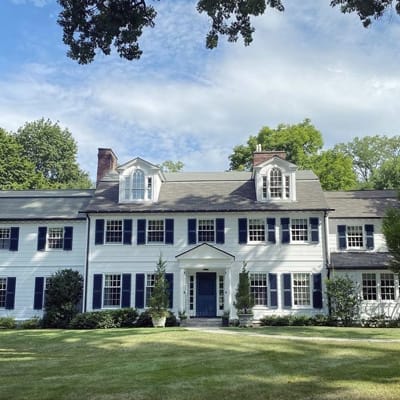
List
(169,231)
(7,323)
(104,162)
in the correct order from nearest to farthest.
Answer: (7,323) < (169,231) < (104,162)

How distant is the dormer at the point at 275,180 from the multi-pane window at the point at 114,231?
7075mm

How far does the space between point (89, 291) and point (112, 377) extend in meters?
14.5

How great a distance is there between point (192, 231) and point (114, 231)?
389cm

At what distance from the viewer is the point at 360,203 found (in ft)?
85.3

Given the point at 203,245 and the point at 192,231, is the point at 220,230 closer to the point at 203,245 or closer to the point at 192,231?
the point at 203,245

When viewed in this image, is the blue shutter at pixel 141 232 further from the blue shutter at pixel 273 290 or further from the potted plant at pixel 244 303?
the blue shutter at pixel 273 290

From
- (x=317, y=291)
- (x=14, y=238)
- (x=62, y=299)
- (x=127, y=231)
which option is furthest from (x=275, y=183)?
(x=14, y=238)

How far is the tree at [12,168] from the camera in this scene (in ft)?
131

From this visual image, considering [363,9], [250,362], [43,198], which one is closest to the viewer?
[363,9]

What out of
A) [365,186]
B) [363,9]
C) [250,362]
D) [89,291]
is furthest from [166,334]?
[365,186]

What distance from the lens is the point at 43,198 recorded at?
89.1ft

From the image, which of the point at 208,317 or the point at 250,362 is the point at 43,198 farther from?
the point at 250,362

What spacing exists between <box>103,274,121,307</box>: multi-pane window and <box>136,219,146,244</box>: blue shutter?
201 centimetres

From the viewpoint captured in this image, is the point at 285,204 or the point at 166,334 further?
the point at 285,204
